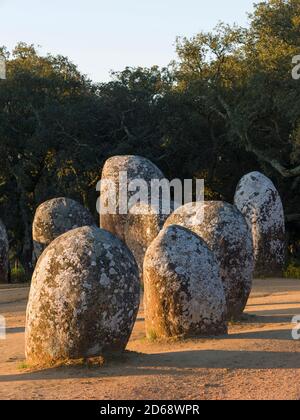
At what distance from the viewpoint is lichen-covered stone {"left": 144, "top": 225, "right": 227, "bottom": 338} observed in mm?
11664

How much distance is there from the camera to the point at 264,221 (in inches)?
886

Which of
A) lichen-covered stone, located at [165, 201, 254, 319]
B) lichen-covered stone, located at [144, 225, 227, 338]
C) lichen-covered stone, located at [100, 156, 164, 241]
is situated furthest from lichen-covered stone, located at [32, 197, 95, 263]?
lichen-covered stone, located at [144, 225, 227, 338]

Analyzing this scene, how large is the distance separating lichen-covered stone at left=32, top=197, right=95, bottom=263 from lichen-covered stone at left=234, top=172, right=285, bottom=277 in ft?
14.8

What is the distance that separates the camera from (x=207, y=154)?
2953cm

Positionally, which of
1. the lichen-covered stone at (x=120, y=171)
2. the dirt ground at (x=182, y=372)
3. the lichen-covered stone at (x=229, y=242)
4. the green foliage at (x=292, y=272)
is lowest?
the dirt ground at (x=182, y=372)

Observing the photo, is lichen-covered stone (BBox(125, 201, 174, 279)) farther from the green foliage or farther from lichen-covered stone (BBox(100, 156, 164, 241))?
the green foliage

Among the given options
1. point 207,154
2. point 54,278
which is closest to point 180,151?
point 207,154

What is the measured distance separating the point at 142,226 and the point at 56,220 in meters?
3.18

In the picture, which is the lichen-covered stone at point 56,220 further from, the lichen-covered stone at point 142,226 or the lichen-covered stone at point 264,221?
the lichen-covered stone at point 264,221

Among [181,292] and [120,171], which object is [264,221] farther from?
[181,292]

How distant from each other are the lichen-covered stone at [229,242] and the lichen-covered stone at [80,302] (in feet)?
13.0

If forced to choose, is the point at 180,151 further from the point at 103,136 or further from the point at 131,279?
the point at 131,279

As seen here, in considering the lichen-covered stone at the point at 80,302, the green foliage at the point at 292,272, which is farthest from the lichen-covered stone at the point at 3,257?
the lichen-covered stone at the point at 80,302

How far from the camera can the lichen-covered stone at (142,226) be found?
2039cm
